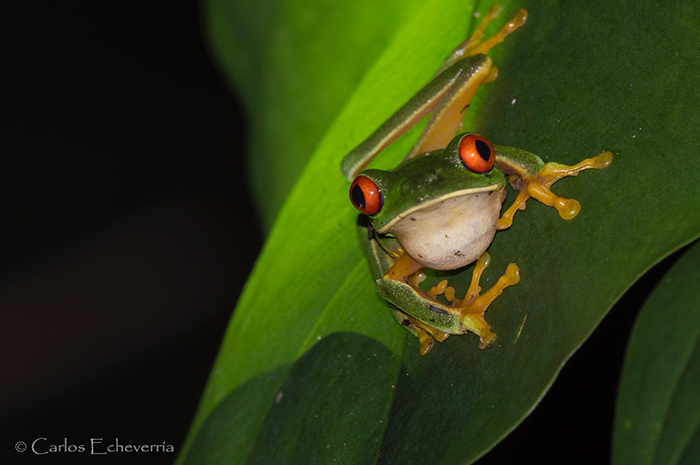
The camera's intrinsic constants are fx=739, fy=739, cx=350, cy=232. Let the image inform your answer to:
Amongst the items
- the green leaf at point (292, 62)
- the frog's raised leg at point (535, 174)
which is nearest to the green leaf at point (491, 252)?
the frog's raised leg at point (535, 174)

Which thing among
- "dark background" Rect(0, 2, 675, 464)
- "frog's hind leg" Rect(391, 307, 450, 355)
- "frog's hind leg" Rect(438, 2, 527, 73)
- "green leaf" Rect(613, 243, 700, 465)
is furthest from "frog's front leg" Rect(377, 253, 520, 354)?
"dark background" Rect(0, 2, 675, 464)

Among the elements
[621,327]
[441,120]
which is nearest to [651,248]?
[441,120]

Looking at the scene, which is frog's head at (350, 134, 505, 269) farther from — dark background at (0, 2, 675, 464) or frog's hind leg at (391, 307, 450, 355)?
dark background at (0, 2, 675, 464)

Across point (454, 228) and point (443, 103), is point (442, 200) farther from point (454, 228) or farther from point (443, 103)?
point (443, 103)

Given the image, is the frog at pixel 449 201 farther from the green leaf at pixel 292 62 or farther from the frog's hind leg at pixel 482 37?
the green leaf at pixel 292 62

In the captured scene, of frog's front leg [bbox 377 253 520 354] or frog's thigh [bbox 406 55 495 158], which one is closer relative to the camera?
frog's front leg [bbox 377 253 520 354]

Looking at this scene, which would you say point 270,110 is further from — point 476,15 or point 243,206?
point 243,206

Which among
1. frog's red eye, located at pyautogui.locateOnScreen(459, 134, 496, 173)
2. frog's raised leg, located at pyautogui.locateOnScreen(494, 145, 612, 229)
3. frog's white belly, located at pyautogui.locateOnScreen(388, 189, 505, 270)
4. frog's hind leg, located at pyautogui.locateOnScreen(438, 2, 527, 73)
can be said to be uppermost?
frog's hind leg, located at pyautogui.locateOnScreen(438, 2, 527, 73)
